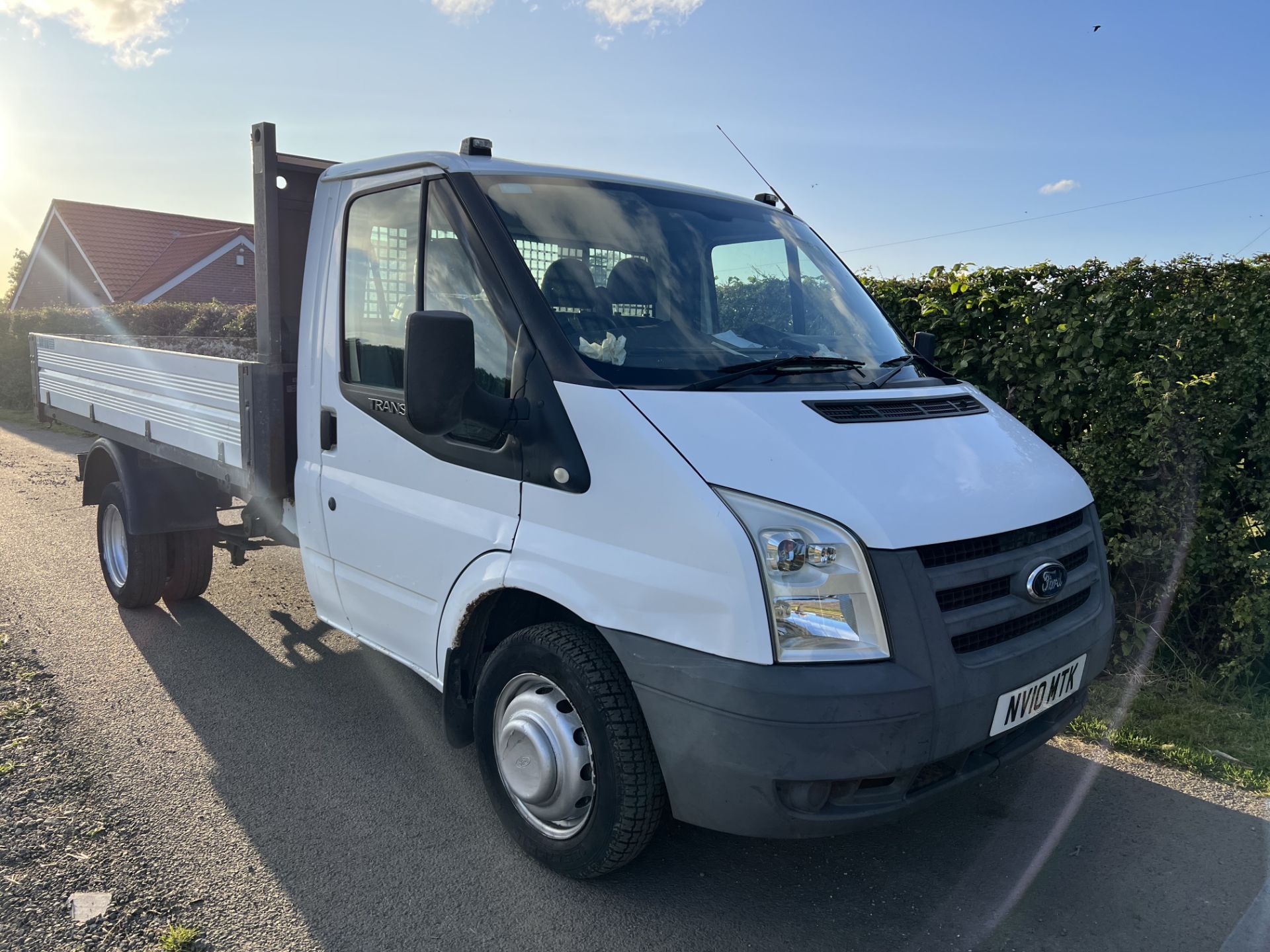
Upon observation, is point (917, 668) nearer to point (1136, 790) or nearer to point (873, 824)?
point (873, 824)

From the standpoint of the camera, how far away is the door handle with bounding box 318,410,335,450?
384cm

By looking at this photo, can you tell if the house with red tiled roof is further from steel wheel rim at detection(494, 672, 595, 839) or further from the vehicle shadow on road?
steel wheel rim at detection(494, 672, 595, 839)

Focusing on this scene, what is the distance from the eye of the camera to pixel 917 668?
8.14 ft

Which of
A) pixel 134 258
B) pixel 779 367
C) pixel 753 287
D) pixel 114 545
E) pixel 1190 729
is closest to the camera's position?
pixel 779 367

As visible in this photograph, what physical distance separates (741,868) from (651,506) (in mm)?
1418

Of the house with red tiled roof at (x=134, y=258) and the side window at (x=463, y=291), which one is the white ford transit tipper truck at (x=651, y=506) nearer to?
the side window at (x=463, y=291)

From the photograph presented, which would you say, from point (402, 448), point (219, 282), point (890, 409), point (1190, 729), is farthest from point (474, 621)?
point (219, 282)

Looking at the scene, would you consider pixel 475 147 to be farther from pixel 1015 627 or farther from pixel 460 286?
pixel 1015 627

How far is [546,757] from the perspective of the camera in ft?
9.69

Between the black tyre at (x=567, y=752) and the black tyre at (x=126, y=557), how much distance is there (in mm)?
3277

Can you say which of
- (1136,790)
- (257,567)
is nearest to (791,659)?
(1136,790)

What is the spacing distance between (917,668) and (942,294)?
3.80 metres

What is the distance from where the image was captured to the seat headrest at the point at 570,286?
120 inches

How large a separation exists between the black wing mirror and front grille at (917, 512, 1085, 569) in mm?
1386
